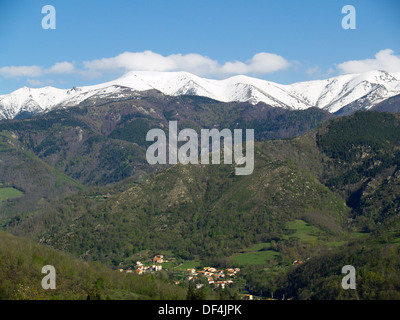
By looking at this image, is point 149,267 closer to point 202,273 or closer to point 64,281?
point 202,273

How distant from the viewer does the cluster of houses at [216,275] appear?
424 ft

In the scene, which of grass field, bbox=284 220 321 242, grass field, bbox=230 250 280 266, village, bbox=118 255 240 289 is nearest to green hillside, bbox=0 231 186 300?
village, bbox=118 255 240 289

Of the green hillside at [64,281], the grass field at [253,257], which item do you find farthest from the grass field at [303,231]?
the green hillside at [64,281]

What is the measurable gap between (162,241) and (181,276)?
42276mm

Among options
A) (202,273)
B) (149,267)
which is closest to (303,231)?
(202,273)

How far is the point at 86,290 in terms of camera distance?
317 ft

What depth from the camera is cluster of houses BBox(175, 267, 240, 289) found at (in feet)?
424

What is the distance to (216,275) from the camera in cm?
13700

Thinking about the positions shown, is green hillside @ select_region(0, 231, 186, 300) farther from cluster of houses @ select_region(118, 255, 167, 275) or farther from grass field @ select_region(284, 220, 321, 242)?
grass field @ select_region(284, 220, 321, 242)
